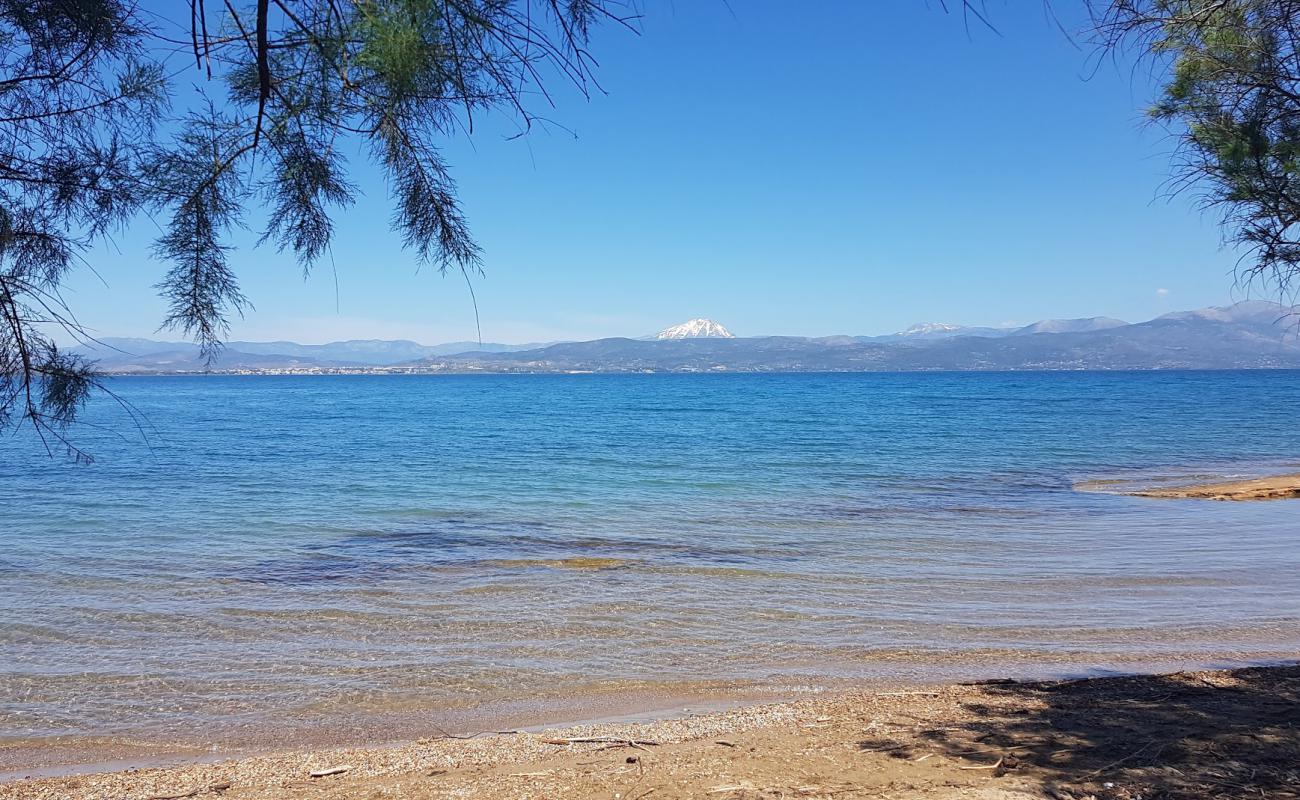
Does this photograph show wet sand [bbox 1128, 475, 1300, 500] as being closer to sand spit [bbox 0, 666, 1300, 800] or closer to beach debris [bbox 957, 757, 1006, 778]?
sand spit [bbox 0, 666, 1300, 800]

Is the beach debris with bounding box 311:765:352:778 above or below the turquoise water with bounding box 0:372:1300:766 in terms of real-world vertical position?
above

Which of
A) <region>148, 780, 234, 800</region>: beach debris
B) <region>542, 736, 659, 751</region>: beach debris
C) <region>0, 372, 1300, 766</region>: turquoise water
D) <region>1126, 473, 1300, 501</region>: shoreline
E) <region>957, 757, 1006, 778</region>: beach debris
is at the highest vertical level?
<region>957, 757, 1006, 778</region>: beach debris

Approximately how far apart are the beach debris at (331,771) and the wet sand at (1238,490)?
19.1 m

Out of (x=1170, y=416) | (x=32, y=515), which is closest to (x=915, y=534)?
(x=32, y=515)

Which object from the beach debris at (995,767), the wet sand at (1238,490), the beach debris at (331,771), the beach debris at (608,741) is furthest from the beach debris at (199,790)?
the wet sand at (1238,490)

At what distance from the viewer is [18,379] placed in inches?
130

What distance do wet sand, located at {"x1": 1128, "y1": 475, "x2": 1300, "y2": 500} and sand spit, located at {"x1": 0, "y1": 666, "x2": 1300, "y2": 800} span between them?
46.6ft

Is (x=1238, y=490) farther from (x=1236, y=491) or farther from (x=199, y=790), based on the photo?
(x=199, y=790)

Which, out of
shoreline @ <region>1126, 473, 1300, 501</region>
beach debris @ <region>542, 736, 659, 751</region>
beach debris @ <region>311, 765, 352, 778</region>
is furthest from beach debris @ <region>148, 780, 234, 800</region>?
shoreline @ <region>1126, 473, 1300, 501</region>

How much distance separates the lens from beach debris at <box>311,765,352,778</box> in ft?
17.6

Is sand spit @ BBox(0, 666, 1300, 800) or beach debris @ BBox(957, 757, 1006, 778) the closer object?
sand spit @ BBox(0, 666, 1300, 800)

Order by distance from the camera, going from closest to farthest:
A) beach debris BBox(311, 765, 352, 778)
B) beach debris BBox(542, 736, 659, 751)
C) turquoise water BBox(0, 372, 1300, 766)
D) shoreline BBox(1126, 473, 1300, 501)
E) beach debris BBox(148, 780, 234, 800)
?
beach debris BBox(148, 780, 234, 800) < beach debris BBox(311, 765, 352, 778) < beach debris BBox(542, 736, 659, 751) < turquoise water BBox(0, 372, 1300, 766) < shoreline BBox(1126, 473, 1300, 501)

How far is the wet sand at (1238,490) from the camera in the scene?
723 inches

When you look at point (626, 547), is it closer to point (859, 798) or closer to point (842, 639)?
point (842, 639)
